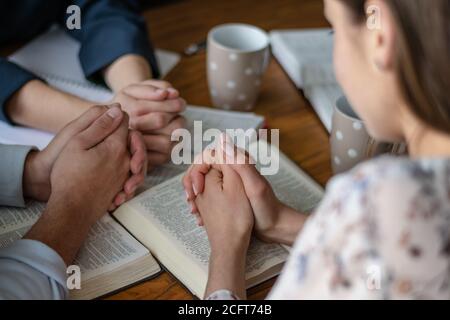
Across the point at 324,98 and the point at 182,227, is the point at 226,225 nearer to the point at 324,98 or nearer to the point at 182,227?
the point at 182,227

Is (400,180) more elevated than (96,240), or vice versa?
(400,180)

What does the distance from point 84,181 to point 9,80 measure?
26 cm

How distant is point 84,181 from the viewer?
0.79 metres

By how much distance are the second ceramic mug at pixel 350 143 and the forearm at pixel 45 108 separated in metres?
0.38

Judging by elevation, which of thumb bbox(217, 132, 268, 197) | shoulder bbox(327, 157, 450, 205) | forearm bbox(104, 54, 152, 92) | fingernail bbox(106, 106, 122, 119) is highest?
shoulder bbox(327, 157, 450, 205)

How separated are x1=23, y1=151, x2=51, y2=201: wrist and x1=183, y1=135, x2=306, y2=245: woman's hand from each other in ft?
0.61

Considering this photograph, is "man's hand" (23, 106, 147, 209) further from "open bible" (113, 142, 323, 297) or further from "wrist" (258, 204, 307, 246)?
"wrist" (258, 204, 307, 246)

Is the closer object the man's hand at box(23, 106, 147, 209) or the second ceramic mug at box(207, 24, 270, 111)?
the man's hand at box(23, 106, 147, 209)

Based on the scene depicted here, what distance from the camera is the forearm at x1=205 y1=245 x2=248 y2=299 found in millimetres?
661

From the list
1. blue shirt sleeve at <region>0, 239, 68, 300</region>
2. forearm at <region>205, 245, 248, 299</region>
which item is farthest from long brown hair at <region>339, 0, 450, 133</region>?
blue shirt sleeve at <region>0, 239, 68, 300</region>

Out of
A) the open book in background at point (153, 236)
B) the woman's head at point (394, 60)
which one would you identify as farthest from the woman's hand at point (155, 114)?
the woman's head at point (394, 60)

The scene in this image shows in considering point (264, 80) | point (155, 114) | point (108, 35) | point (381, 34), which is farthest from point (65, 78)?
point (381, 34)

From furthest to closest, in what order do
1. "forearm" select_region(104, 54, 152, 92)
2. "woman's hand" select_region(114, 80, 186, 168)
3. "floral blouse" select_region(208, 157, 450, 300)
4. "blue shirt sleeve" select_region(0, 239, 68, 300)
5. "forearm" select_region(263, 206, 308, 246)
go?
"forearm" select_region(104, 54, 152, 92)
"woman's hand" select_region(114, 80, 186, 168)
"forearm" select_region(263, 206, 308, 246)
"blue shirt sleeve" select_region(0, 239, 68, 300)
"floral blouse" select_region(208, 157, 450, 300)

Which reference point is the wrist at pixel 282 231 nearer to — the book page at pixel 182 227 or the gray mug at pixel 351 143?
the book page at pixel 182 227
